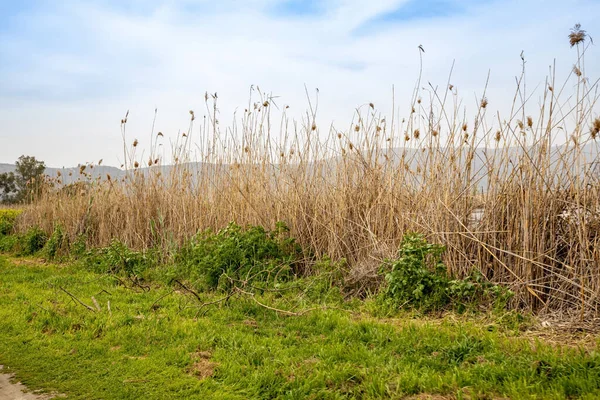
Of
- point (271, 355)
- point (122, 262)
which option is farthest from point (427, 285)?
point (122, 262)

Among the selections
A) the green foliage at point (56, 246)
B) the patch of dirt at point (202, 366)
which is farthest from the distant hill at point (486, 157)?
the green foliage at point (56, 246)

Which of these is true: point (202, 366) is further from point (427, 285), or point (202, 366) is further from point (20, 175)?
point (20, 175)

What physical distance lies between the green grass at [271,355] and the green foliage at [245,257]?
0.57 meters

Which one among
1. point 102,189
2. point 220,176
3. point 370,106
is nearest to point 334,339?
point 370,106

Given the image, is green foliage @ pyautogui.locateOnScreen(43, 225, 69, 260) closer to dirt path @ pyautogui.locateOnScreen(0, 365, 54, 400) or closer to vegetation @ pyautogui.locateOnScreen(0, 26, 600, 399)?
vegetation @ pyautogui.locateOnScreen(0, 26, 600, 399)

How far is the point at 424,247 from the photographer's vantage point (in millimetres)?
4617

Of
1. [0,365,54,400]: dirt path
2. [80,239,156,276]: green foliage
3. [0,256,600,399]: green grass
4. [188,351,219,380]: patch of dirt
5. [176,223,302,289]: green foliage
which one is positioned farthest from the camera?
[80,239,156,276]: green foliage

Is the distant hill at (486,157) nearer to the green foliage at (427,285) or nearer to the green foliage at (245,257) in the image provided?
the green foliage at (427,285)

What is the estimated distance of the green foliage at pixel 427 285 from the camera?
4469 millimetres

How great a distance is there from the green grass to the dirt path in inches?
3.4

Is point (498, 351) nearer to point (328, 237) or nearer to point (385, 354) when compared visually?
point (385, 354)

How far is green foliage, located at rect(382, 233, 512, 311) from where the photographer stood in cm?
447

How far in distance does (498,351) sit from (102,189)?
8.55 m

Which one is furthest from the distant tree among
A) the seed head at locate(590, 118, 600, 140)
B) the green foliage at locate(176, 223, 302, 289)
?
the seed head at locate(590, 118, 600, 140)
